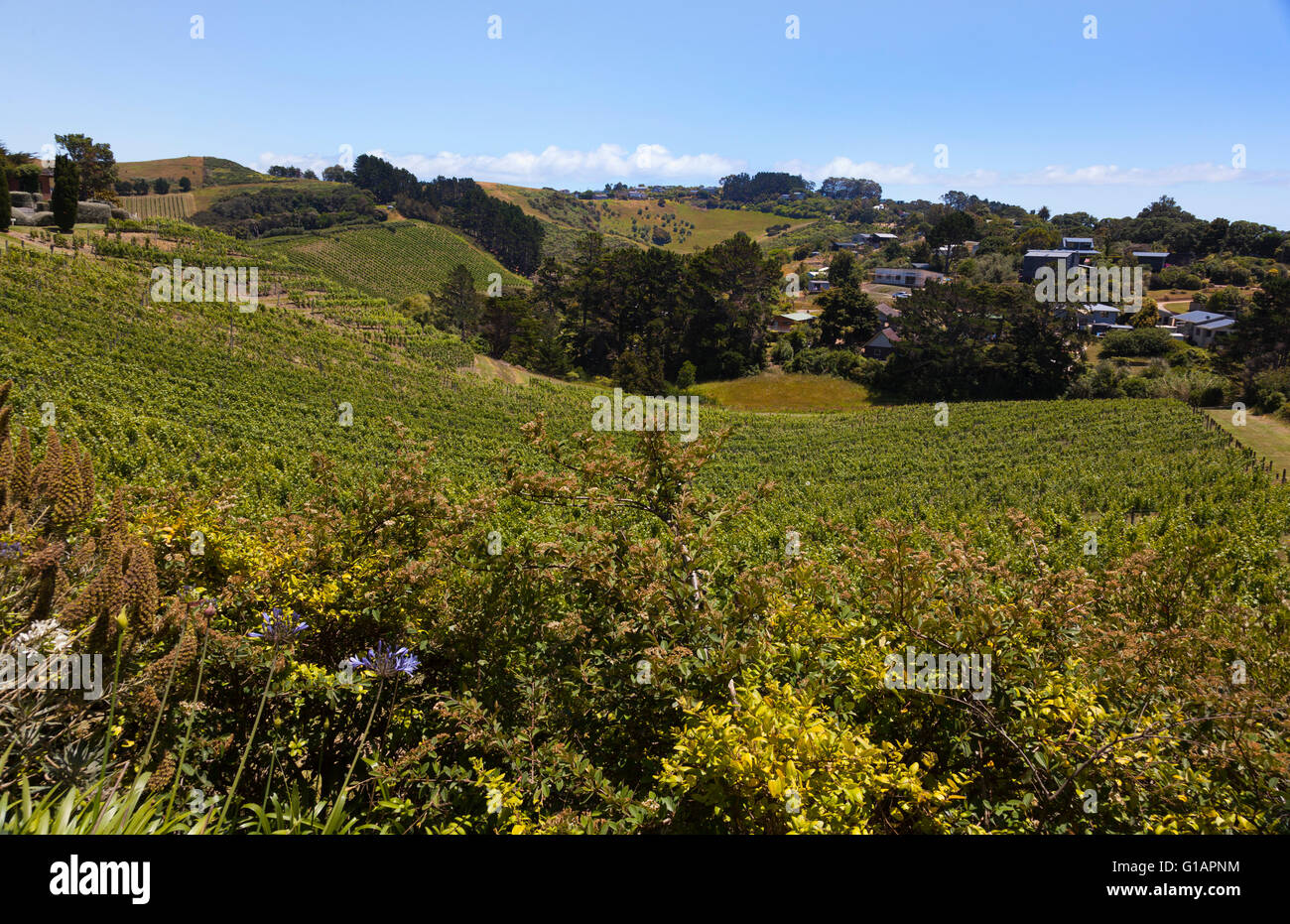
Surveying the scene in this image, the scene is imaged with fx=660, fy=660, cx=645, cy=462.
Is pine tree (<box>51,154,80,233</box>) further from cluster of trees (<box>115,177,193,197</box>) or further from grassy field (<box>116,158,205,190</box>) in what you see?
grassy field (<box>116,158,205,190</box>)

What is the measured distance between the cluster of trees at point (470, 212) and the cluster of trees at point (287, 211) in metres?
5.28

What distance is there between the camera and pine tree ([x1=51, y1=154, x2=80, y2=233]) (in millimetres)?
42156

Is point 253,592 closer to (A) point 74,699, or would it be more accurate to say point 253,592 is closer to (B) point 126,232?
(A) point 74,699

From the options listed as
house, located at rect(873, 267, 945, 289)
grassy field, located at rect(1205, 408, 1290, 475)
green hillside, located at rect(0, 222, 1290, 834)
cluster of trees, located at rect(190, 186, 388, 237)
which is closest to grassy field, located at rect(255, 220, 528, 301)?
cluster of trees, located at rect(190, 186, 388, 237)

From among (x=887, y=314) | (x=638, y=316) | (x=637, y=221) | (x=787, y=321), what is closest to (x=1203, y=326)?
(x=887, y=314)

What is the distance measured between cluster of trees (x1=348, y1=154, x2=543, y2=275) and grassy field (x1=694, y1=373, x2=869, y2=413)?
69.9 meters

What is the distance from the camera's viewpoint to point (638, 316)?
205 ft

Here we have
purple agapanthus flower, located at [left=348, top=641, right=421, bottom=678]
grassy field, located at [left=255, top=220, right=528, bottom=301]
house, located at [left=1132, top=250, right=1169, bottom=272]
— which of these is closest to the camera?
purple agapanthus flower, located at [left=348, top=641, right=421, bottom=678]

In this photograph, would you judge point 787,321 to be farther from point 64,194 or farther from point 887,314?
point 64,194

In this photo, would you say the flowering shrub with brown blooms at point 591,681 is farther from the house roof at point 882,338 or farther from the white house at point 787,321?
the white house at point 787,321

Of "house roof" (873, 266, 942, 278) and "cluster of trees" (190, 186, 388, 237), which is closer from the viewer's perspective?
"house roof" (873, 266, 942, 278)

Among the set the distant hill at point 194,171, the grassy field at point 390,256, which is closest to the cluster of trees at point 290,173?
the distant hill at point 194,171

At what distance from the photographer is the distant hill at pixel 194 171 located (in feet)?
402
